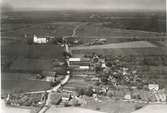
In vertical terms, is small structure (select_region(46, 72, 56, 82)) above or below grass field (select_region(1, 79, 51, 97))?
above

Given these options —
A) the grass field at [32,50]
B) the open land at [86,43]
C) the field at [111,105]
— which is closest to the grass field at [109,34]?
the open land at [86,43]

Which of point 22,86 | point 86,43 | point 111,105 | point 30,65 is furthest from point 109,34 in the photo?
point 22,86

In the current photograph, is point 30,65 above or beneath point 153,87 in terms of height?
above

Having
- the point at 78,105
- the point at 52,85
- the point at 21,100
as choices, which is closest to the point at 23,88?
the point at 21,100

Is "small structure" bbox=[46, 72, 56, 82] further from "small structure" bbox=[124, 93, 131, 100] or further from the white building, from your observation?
"small structure" bbox=[124, 93, 131, 100]

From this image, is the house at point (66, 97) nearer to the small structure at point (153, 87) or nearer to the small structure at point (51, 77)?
the small structure at point (51, 77)

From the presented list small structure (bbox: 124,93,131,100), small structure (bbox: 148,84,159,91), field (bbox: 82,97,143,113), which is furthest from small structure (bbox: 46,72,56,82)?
small structure (bbox: 148,84,159,91)

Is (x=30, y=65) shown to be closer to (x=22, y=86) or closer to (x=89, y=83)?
(x=22, y=86)

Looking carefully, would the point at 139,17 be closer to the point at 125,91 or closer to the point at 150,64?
the point at 150,64
